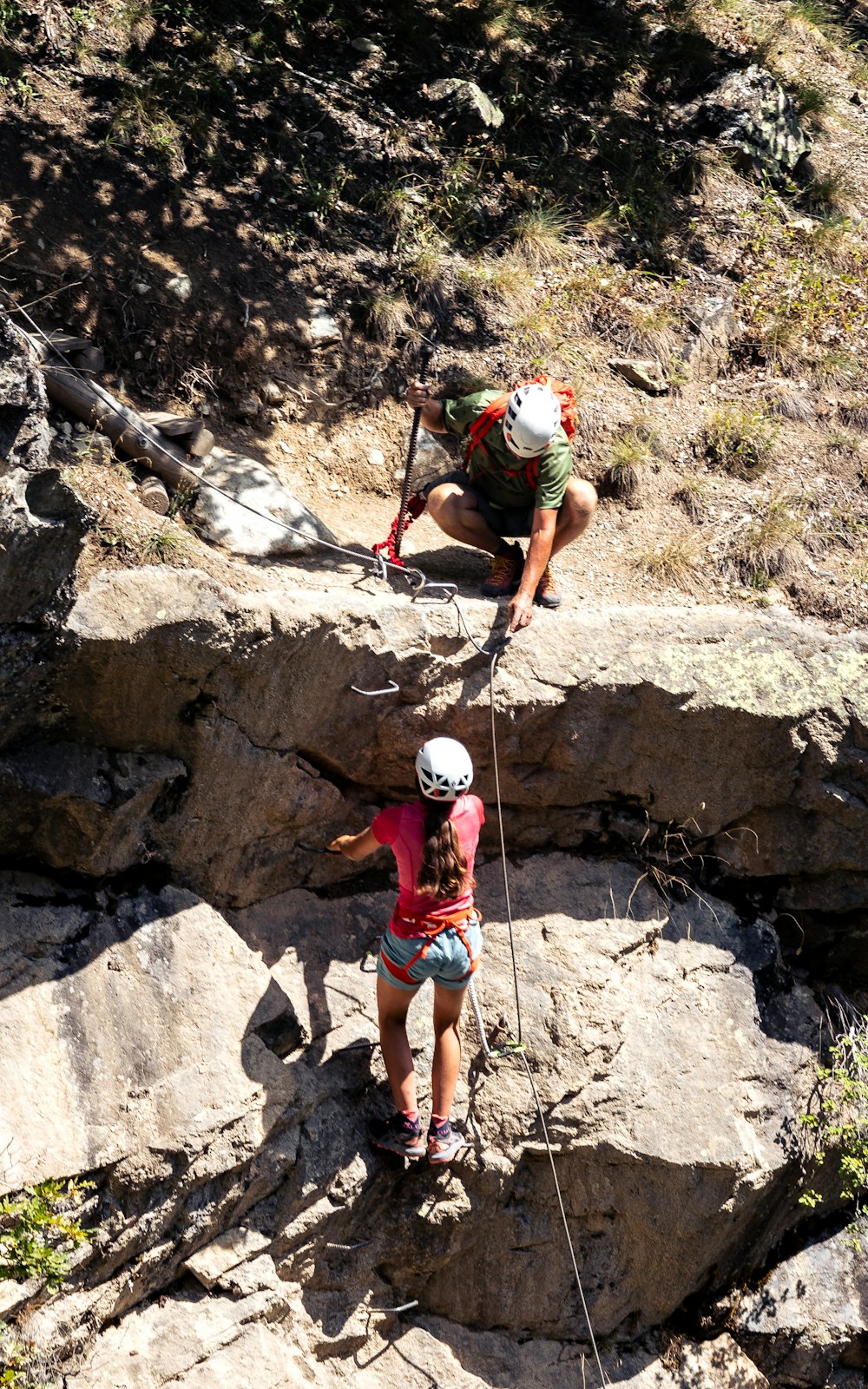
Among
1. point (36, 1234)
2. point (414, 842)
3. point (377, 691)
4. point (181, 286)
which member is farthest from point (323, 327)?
point (36, 1234)

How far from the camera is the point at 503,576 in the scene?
5586 mm

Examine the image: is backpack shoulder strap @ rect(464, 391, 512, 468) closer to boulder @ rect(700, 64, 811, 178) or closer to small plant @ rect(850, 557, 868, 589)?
small plant @ rect(850, 557, 868, 589)

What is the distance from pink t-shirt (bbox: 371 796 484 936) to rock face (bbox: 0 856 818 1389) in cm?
85

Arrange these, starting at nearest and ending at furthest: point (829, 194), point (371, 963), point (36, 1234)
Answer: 1. point (36, 1234)
2. point (371, 963)
3. point (829, 194)

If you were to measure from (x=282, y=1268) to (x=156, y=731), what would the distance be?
2316 millimetres

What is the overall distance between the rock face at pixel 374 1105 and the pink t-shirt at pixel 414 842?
85 centimetres

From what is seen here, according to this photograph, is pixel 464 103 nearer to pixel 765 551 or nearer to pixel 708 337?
pixel 708 337

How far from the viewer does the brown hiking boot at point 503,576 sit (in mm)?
5570

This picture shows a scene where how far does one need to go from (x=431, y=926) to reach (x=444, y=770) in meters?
0.66

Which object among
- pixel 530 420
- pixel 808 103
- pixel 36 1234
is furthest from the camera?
pixel 808 103

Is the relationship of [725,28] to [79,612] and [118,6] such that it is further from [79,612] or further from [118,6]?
[79,612]

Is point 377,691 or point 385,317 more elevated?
point 385,317

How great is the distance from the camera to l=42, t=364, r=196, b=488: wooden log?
525 centimetres

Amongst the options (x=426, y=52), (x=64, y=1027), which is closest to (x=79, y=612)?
(x=64, y=1027)
